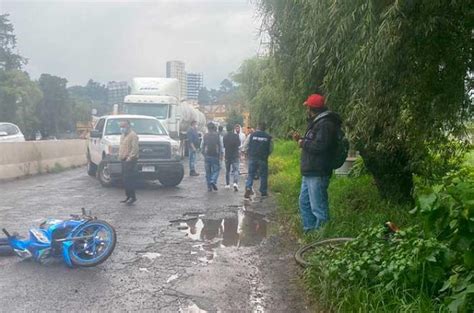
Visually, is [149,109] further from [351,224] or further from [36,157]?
[351,224]

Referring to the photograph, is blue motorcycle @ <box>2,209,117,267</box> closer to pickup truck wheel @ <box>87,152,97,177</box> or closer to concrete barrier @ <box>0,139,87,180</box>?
concrete barrier @ <box>0,139,87,180</box>

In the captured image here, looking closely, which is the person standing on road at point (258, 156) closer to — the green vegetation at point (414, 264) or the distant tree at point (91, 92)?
the green vegetation at point (414, 264)

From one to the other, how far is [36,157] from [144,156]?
209 inches

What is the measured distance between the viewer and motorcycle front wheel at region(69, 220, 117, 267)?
6184 millimetres

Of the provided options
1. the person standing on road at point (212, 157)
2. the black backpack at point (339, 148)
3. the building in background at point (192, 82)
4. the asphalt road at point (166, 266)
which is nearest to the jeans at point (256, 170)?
the asphalt road at point (166, 266)

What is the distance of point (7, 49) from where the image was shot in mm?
38188

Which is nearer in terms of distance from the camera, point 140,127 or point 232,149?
point 232,149

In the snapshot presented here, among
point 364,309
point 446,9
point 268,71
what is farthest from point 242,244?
point 446,9

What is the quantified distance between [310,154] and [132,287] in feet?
9.52

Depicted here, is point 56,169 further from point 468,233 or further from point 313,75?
point 468,233

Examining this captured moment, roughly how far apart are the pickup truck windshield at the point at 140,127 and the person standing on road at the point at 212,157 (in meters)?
2.09

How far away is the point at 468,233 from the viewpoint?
3.51m

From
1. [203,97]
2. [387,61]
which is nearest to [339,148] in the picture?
[387,61]

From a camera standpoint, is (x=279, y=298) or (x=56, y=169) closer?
(x=279, y=298)
